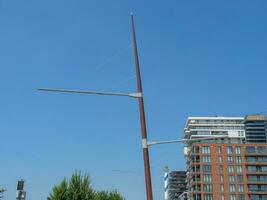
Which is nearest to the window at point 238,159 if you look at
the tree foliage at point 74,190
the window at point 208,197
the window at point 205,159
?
the window at point 205,159

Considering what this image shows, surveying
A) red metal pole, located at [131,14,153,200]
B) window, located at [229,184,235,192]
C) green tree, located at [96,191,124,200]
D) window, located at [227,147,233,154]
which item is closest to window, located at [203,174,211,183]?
window, located at [229,184,235,192]

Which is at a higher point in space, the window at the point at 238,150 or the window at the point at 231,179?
the window at the point at 238,150

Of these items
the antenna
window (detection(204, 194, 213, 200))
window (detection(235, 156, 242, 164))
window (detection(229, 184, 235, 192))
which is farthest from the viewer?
window (detection(235, 156, 242, 164))

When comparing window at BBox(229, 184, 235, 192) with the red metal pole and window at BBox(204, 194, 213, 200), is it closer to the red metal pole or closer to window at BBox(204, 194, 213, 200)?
window at BBox(204, 194, 213, 200)

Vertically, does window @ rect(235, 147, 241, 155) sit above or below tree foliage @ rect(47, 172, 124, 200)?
above

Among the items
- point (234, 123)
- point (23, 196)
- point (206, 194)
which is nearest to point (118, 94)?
point (23, 196)

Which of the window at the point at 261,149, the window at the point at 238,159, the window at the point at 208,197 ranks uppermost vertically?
the window at the point at 261,149

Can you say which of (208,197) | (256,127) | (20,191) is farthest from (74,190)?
(256,127)

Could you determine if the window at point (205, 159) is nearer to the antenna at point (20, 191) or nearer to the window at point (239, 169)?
the window at point (239, 169)

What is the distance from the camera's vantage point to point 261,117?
189 meters

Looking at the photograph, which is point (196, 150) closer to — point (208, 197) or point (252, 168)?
point (208, 197)

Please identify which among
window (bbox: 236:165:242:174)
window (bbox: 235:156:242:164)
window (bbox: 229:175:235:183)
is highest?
window (bbox: 235:156:242:164)

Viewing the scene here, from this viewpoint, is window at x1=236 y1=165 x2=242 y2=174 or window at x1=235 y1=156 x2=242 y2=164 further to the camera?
window at x1=235 y1=156 x2=242 y2=164

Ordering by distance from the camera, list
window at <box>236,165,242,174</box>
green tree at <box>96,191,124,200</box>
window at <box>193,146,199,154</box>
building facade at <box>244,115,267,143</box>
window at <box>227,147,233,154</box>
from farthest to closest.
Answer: building facade at <box>244,115,267,143</box>, window at <box>227,147,233,154</box>, window at <box>193,146,199,154</box>, window at <box>236,165,242,174</box>, green tree at <box>96,191,124,200</box>
